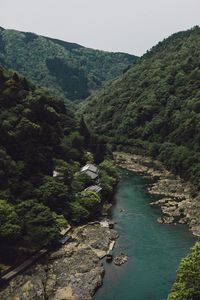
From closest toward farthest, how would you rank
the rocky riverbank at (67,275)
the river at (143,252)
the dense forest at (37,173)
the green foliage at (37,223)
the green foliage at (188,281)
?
the green foliage at (188,281) < the rocky riverbank at (67,275) < the river at (143,252) < the green foliage at (37,223) < the dense forest at (37,173)

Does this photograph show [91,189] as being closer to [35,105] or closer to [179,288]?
[35,105]

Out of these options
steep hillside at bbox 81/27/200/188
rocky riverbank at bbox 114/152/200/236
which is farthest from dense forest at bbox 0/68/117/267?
steep hillside at bbox 81/27/200/188

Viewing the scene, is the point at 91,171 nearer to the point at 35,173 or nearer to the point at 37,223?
the point at 35,173

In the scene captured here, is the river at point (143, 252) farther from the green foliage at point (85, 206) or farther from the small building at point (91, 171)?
the small building at point (91, 171)

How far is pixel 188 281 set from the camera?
137 feet

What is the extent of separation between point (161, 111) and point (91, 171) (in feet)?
178

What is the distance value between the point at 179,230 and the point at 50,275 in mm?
23376

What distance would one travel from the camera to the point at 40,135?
82.9m

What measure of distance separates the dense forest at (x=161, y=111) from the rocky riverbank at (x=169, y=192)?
2310 millimetres

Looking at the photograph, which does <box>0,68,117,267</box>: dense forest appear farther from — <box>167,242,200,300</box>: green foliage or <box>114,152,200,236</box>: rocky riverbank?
<box>167,242,200,300</box>: green foliage

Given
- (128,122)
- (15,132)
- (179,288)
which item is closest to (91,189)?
(15,132)

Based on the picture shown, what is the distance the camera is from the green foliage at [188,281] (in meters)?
40.7

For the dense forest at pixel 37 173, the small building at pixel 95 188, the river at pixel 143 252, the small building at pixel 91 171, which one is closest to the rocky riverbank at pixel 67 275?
the river at pixel 143 252

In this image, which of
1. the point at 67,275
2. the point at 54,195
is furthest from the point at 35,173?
the point at 67,275
